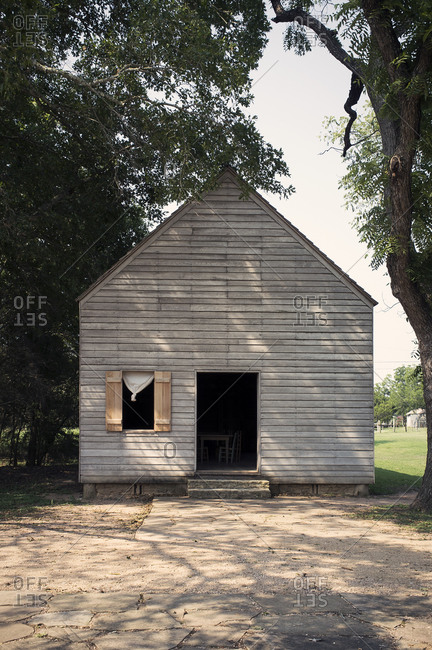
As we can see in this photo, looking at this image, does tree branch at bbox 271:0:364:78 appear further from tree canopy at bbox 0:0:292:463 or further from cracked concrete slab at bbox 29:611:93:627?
cracked concrete slab at bbox 29:611:93:627

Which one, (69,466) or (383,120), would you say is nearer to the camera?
(383,120)

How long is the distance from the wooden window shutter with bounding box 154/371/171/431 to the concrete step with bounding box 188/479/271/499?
54.8 inches

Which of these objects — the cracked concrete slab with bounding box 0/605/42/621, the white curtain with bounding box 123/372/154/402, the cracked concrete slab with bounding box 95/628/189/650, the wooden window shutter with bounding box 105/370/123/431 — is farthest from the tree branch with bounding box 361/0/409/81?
the cracked concrete slab with bounding box 0/605/42/621

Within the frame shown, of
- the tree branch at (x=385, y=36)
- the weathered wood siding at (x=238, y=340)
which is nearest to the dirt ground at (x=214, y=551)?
the weathered wood siding at (x=238, y=340)

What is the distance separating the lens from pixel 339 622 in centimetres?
645

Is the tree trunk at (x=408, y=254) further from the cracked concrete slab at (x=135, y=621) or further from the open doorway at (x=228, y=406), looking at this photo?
the open doorway at (x=228, y=406)

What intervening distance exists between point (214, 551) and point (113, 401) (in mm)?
6124

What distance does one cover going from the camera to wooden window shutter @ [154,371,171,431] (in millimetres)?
15047

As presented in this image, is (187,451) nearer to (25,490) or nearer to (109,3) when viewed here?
(25,490)

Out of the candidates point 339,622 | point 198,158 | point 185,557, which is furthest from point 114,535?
point 198,158

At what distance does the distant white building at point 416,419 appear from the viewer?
60656 millimetres

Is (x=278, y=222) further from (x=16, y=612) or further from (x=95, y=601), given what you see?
(x=16, y=612)

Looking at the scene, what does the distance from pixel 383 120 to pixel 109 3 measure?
1065 centimetres

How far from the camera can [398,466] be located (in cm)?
2562
